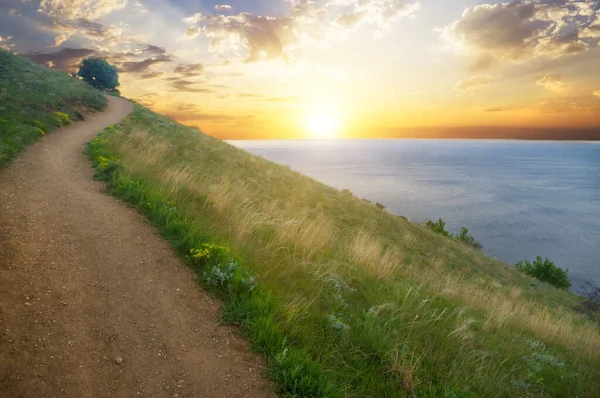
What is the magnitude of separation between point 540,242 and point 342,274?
9872cm

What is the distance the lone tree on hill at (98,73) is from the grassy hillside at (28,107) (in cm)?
3860

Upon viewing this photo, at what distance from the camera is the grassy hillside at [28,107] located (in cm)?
1205

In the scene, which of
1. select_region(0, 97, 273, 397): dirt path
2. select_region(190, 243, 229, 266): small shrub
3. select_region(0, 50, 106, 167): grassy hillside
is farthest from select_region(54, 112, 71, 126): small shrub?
select_region(190, 243, 229, 266): small shrub

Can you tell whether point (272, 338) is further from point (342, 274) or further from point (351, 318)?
point (342, 274)

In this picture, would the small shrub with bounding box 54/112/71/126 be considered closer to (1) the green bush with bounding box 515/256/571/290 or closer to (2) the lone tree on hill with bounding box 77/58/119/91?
(1) the green bush with bounding box 515/256/571/290

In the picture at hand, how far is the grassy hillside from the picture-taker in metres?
12.0

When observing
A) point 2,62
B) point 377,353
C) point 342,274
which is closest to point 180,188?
point 342,274

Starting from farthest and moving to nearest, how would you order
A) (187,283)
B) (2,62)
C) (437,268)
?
(2,62) → (437,268) → (187,283)

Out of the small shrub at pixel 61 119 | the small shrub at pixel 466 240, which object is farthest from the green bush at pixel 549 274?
the small shrub at pixel 61 119

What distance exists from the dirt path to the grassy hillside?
17.4 feet

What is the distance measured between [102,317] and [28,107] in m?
19.9

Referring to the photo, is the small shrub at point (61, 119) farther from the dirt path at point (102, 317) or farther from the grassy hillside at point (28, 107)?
the dirt path at point (102, 317)

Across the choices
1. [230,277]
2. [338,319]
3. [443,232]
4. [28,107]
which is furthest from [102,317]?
[443,232]

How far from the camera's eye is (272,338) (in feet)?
13.7
